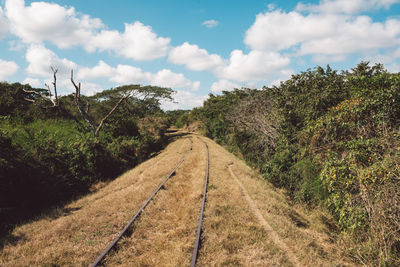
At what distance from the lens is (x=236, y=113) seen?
71.5ft

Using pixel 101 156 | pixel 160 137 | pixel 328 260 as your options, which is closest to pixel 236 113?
pixel 160 137

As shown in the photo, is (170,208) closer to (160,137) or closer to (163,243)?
(163,243)

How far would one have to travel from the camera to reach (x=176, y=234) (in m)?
5.84

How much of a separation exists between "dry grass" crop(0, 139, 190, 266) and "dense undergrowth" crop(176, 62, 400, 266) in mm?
6548

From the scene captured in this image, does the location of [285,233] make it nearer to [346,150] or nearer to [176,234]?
[176,234]

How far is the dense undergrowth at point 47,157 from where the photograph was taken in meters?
7.64

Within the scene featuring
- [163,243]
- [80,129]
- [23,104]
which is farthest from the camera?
[23,104]

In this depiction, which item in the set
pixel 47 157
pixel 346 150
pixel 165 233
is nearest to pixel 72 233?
pixel 165 233

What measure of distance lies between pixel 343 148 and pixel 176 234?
7570 mm

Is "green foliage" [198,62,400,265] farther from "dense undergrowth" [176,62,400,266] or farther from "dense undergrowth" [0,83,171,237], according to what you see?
"dense undergrowth" [0,83,171,237]

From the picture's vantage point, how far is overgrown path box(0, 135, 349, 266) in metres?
4.84

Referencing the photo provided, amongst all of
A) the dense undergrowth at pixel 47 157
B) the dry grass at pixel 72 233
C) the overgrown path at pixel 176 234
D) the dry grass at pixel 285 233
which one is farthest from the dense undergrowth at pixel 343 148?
the dense undergrowth at pixel 47 157

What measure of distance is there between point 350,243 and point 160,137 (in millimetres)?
23032

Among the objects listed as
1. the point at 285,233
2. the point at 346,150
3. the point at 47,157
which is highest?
the point at 346,150
